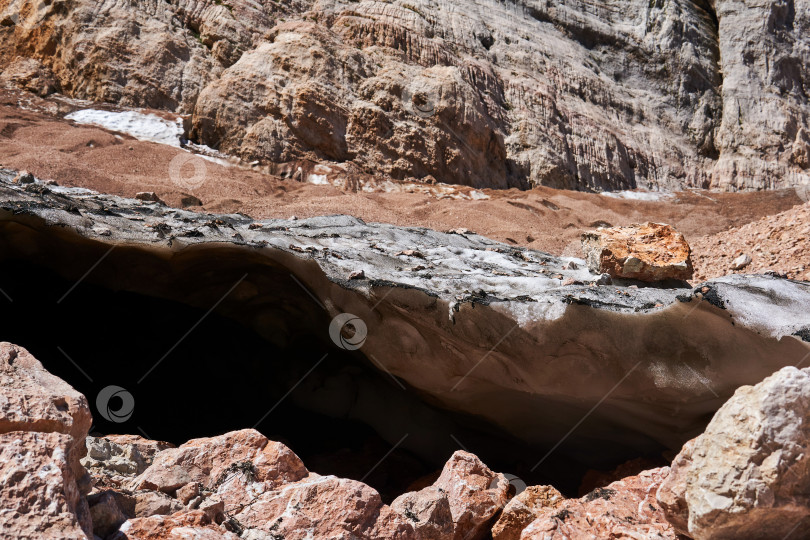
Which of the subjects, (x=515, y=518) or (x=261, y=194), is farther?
(x=261, y=194)

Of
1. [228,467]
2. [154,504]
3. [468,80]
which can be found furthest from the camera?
[468,80]

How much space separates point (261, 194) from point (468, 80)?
5.62 meters

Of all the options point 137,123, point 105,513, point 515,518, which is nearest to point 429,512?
point 515,518

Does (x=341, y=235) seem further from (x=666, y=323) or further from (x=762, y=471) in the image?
(x=762, y=471)

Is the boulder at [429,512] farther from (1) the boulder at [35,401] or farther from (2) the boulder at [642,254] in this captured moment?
(2) the boulder at [642,254]

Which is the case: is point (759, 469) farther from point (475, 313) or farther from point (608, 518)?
point (475, 313)

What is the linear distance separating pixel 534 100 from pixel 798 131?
7.12 metres

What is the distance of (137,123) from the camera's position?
10.4 metres

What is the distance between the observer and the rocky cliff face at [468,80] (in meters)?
10.8

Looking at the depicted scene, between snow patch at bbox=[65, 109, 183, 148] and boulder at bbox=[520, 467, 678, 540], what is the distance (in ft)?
29.8

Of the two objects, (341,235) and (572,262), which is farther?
(572,262)

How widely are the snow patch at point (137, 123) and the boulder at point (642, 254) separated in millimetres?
7906

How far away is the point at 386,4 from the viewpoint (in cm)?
1301

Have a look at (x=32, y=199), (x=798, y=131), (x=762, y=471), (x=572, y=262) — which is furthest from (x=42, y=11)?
(x=798, y=131)
